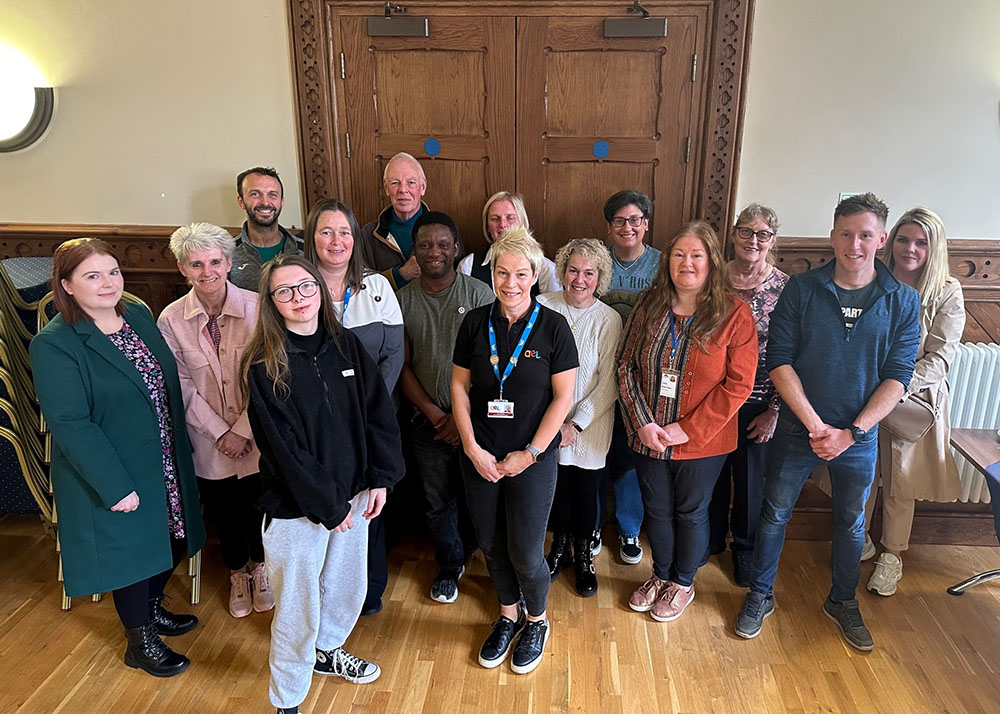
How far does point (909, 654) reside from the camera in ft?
8.28

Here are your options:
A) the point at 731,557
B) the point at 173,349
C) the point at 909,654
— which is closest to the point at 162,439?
the point at 173,349

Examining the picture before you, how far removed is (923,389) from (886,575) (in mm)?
811

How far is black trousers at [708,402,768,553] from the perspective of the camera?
2785 millimetres

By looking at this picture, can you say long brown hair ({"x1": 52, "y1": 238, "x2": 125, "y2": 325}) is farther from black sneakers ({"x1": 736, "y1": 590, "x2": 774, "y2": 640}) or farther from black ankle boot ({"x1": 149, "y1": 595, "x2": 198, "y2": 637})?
black sneakers ({"x1": 736, "y1": 590, "x2": 774, "y2": 640})

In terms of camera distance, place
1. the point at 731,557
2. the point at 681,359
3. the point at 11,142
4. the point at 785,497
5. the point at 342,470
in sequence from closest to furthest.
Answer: the point at 342,470, the point at 681,359, the point at 785,497, the point at 731,557, the point at 11,142

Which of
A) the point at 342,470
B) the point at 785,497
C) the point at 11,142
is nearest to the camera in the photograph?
the point at 342,470

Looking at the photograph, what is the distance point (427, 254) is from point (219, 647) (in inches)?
65.1

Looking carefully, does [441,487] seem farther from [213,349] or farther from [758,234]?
[758,234]

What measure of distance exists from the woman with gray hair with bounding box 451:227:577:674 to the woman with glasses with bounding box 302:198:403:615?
0.32 m

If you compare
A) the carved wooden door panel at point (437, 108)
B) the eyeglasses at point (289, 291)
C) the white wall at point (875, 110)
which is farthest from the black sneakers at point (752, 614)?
→ the carved wooden door panel at point (437, 108)

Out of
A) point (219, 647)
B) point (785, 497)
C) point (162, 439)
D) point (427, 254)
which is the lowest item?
point (219, 647)

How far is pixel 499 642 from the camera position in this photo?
8.13 ft

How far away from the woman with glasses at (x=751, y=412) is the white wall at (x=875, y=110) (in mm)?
569

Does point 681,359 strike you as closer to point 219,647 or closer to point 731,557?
point 731,557
